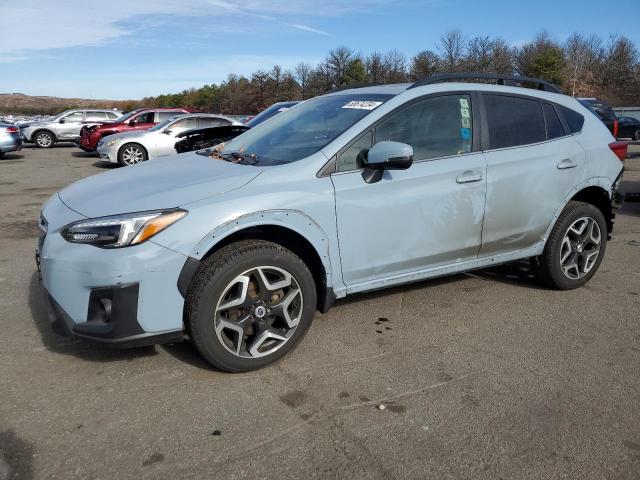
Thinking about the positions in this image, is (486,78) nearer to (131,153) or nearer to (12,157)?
(131,153)

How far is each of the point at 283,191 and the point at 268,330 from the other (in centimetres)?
84

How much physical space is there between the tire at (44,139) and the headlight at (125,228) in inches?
887

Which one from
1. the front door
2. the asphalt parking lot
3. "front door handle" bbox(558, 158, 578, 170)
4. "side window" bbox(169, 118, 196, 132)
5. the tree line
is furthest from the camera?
the tree line

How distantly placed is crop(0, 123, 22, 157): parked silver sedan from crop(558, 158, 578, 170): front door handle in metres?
18.0

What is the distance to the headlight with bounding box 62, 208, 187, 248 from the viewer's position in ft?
9.25

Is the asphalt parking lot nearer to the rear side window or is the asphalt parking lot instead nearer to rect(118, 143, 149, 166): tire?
the rear side window

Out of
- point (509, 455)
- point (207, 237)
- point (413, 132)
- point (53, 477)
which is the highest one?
point (413, 132)

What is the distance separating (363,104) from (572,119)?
1969 millimetres

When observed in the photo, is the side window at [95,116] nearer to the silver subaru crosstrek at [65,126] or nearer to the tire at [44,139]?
the silver subaru crosstrek at [65,126]

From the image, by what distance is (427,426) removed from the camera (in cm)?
267

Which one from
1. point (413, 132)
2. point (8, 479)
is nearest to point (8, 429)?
point (8, 479)

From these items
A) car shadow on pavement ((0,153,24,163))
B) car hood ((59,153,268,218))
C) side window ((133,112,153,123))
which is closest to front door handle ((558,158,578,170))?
car hood ((59,153,268,218))

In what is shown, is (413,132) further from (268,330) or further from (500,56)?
(500,56)

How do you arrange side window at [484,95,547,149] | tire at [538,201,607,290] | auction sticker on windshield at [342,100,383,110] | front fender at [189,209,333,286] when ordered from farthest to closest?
tire at [538,201,607,290] < side window at [484,95,547,149] < auction sticker on windshield at [342,100,383,110] < front fender at [189,209,333,286]
